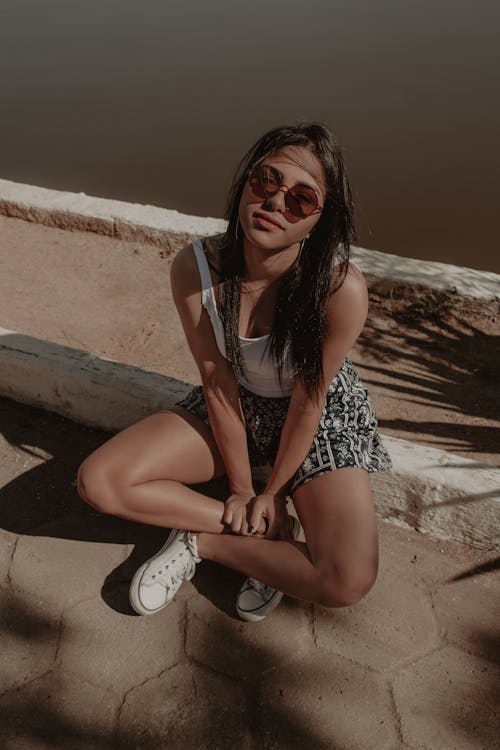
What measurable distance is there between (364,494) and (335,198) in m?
0.90

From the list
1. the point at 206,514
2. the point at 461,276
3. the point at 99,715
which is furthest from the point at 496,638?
the point at 461,276

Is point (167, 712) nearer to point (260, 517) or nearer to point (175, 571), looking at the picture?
point (175, 571)

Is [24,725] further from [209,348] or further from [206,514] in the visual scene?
[209,348]

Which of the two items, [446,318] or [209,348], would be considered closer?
[209,348]

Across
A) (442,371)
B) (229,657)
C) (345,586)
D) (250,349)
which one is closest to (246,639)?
(229,657)

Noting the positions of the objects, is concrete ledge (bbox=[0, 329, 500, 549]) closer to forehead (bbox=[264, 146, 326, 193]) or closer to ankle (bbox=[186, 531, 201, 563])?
ankle (bbox=[186, 531, 201, 563])

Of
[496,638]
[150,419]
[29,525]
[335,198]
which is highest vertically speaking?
[335,198]

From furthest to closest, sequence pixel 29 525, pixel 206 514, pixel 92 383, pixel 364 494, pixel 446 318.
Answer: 1. pixel 446 318
2. pixel 92 383
3. pixel 29 525
4. pixel 206 514
5. pixel 364 494

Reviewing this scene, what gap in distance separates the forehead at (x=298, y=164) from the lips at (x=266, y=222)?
127mm

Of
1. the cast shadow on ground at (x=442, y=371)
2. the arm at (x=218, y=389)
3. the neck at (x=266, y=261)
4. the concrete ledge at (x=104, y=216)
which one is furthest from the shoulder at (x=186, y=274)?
the concrete ledge at (x=104, y=216)

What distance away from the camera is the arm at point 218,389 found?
2326 millimetres

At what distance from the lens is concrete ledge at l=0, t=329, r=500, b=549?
2.39m

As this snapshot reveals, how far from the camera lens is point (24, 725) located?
205cm

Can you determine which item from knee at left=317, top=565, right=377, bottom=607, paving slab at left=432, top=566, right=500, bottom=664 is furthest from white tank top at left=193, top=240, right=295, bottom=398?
paving slab at left=432, top=566, right=500, bottom=664
